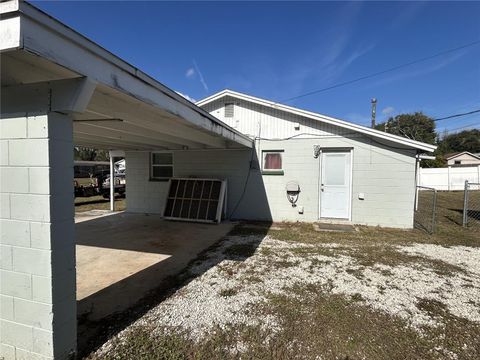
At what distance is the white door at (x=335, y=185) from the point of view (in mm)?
7328

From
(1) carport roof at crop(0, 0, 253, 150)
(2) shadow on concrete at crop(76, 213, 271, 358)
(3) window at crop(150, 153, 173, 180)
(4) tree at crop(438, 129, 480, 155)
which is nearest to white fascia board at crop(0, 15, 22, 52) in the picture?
(1) carport roof at crop(0, 0, 253, 150)

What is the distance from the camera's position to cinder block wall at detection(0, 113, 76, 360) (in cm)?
183

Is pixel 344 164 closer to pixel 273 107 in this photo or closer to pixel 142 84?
pixel 273 107

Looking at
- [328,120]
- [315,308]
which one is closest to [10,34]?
[315,308]

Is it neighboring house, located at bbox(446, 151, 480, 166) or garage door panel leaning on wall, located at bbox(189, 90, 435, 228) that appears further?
neighboring house, located at bbox(446, 151, 480, 166)

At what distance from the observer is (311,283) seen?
3.52 metres

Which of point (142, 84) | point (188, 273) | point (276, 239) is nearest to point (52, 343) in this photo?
point (188, 273)

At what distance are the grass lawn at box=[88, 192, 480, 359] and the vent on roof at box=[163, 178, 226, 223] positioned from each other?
2.64 m

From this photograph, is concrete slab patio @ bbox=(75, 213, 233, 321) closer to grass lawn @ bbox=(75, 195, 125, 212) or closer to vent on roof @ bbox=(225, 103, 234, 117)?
grass lawn @ bbox=(75, 195, 125, 212)

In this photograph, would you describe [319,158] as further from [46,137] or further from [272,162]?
[46,137]

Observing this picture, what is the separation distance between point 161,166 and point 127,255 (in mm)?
4667

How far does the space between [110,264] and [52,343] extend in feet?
8.01

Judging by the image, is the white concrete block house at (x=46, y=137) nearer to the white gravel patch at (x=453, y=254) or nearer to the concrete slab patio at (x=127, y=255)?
the concrete slab patio at (x=127, y=255)

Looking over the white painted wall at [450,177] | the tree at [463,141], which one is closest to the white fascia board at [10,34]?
the white painted wall at [450,177]
